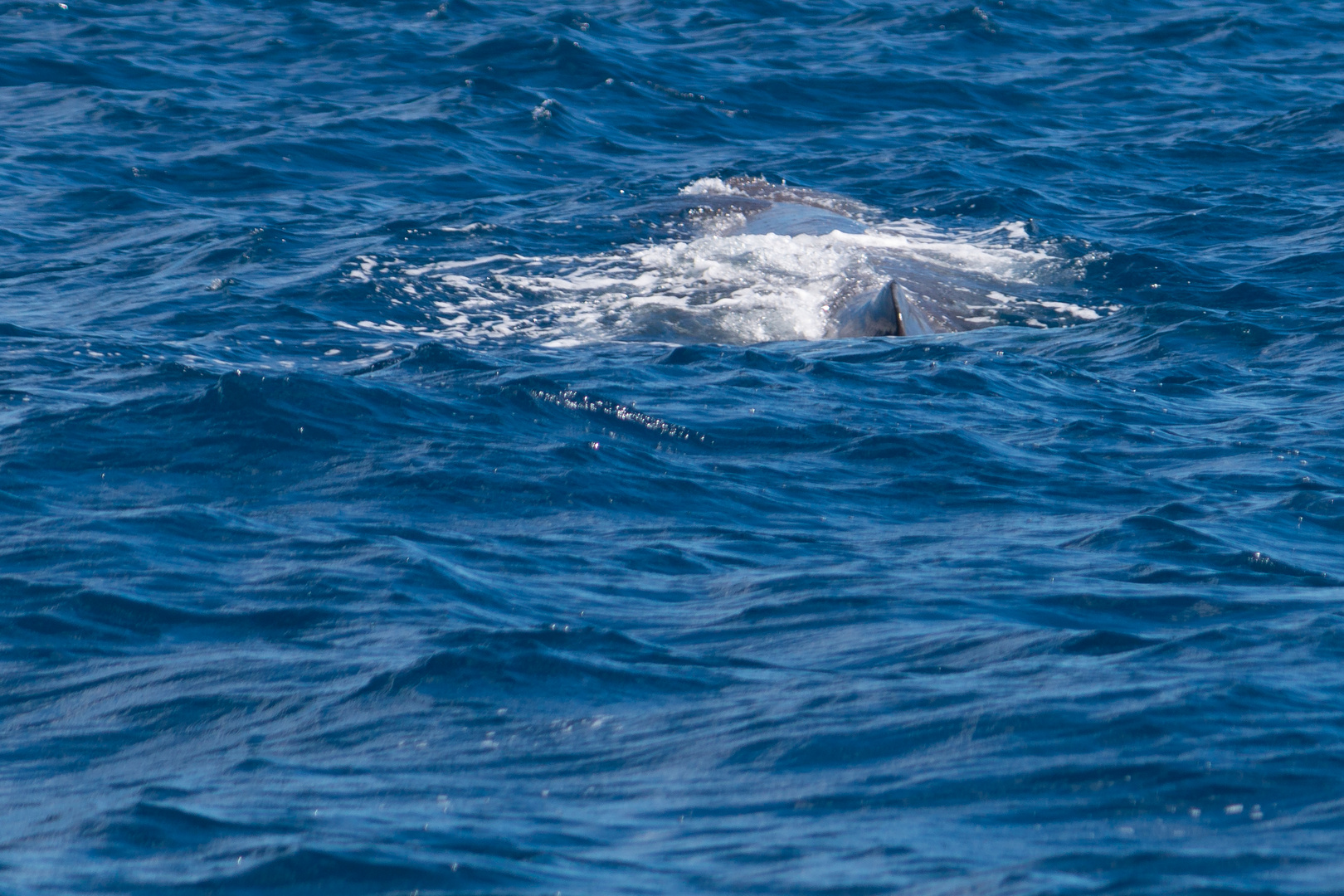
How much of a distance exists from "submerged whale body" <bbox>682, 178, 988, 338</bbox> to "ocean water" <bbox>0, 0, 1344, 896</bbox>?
0.19 meters

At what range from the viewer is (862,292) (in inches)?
512

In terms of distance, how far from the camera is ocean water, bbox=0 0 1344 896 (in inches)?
206

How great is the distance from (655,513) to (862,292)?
5.06 metres

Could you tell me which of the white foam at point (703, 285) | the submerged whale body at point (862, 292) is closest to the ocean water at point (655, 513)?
the white foam at point (703, 285)

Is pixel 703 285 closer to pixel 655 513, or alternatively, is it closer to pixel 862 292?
pixel 862 292

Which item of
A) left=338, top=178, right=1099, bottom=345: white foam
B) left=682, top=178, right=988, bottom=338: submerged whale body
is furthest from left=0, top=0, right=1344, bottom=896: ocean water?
left=682, top=178, right=988, bottom=338: submerged whale body

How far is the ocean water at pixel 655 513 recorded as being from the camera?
17.1 ft

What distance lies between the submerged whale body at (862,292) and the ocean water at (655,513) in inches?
7.4

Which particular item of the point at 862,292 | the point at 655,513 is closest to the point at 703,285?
the point at 862,292

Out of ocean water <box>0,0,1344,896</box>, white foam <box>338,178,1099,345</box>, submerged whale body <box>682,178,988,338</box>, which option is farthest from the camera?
white foam <box>338,178,1099,345</box>

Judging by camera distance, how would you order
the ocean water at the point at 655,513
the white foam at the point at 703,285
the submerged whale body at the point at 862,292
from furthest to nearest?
the white foam at the point at 703,285
the submerged whale body at the point at 862,292
the ocean water at the point at 655,513

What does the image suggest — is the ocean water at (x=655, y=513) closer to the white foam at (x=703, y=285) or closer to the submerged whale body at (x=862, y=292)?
the white foam at (x=703, y=285)

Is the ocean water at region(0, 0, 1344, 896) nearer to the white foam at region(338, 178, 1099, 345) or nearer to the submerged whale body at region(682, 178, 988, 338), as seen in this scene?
the white foam at region(338, 178, 1099, 345)

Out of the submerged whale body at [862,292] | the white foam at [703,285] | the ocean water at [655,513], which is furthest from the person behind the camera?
the white foam at [703,285]
